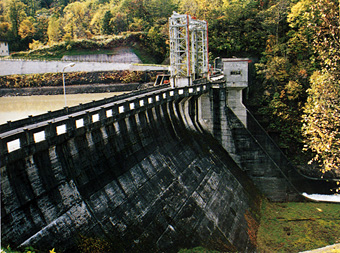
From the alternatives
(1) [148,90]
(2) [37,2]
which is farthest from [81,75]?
(2) [37,2]

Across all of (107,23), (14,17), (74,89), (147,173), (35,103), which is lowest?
(147,173)

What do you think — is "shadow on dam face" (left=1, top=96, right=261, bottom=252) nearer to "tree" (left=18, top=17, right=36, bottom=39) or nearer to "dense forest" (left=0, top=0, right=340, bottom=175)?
"dense forest" (left=0, top=0, right=340, bottom=175)

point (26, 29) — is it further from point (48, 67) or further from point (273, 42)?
point (273, 42)

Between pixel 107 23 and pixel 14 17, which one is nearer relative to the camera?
pixel 107 23

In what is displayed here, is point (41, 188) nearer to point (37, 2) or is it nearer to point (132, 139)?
point (132, 139)

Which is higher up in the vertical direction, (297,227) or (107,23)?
(107,23)

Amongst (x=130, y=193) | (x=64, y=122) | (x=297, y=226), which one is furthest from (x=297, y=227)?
(x=64, y=122)

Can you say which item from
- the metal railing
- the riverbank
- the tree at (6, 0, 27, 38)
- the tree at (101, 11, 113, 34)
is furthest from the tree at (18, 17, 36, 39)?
the metal railing
